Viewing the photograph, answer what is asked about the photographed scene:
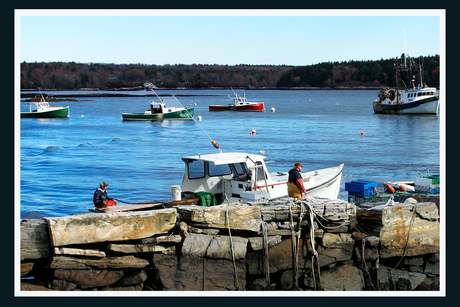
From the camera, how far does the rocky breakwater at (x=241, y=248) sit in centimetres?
879

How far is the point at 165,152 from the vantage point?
35344 mm

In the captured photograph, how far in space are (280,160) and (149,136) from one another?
65.2ft

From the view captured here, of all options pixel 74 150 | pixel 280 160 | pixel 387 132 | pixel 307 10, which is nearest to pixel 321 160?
pixel 280 160

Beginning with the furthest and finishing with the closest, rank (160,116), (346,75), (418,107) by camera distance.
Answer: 1. (346,75)
2. (418,107)
3. (160,116)

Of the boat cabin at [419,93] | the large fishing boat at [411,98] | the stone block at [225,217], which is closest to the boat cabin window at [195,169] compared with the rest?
the stone block at [225,217]

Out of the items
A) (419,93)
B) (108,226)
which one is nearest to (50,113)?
(419,93)

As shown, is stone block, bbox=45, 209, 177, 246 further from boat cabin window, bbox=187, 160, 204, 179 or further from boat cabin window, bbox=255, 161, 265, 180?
boat cabin window, bbox=255, 161, 265, 180

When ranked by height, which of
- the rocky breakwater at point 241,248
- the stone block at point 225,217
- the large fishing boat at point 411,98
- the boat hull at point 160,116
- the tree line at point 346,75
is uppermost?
the tree line at point 346,75

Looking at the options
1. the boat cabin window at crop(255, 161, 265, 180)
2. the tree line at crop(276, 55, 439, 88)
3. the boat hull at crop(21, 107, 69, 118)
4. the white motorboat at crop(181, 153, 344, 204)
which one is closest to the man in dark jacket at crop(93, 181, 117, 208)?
the white motorboat at crop(181, 153, 344, 204)

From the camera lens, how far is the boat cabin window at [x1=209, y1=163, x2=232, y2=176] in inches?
526

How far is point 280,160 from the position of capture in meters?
30.2

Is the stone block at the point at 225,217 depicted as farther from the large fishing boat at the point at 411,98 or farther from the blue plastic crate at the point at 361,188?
the large fishing boat at the point at 411,98

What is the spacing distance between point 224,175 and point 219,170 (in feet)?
0.61

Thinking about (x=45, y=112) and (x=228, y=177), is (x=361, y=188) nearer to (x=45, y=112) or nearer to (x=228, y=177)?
(x=228, y=177)
